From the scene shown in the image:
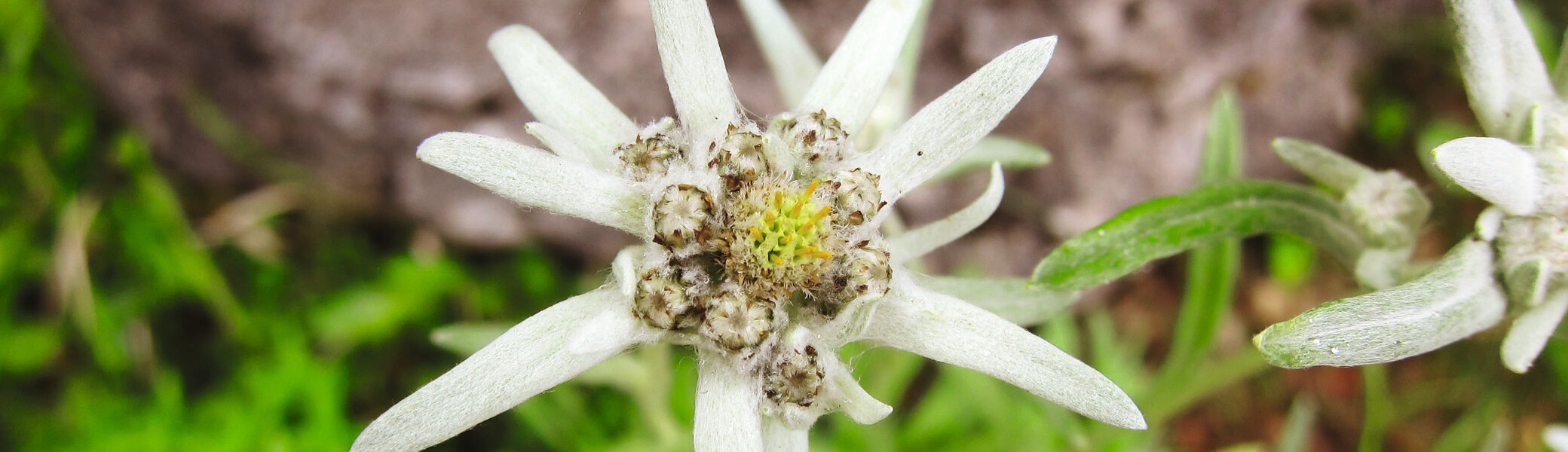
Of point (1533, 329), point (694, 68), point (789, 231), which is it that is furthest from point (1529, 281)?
point (694, 68)

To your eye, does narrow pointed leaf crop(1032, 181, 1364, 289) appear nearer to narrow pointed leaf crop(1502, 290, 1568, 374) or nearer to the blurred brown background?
narrow pointed leaf crop(1502, 290, 1568, 374)

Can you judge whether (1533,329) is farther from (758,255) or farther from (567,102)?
(567,102)

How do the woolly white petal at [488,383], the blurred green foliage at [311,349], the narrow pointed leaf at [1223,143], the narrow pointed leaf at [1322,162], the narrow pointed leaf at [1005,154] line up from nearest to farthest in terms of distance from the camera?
the woolly white petal at [488,383] → the narrow pointed leaf at [1322,162] → the narrow pointed leaf at [1005,154] → the narrow pointed leaf at [1223,143] → the blurred green foliage at [311,349]

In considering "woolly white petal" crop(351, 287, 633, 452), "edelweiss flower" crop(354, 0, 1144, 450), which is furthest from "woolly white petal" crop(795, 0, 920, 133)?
"woolly white petal" crop(351, 287, 633, 452)

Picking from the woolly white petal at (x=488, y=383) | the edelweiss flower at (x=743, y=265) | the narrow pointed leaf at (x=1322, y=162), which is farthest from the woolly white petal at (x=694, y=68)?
the narrow pointed leaf at (x=1322, y=162)

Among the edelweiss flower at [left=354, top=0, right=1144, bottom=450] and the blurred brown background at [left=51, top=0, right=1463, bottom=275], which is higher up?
the blurred brown background at [left=51, top=0, right=1463, bottom=275]

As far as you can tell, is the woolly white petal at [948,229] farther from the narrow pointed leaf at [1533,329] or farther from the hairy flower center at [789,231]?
the narrow pointed leaf at [1533,329]
